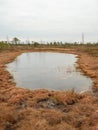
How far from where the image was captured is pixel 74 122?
932 centimetres

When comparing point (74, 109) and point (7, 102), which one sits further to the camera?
point (7, 102)

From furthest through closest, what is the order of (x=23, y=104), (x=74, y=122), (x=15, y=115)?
1. (x=23, y=104)
2. (x=15, y=115)
3. (x=74, y=122)

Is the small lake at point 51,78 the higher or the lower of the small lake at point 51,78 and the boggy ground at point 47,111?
the lower

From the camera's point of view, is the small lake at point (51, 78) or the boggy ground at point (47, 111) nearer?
the boggy ground at point (47, 111)

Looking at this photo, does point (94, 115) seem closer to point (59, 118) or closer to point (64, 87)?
point (59, 118)

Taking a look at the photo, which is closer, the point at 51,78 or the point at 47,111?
the point at 47,111

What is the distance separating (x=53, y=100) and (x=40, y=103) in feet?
2.82

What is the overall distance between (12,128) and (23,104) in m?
3.21

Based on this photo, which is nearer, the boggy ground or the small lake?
the boggy ground

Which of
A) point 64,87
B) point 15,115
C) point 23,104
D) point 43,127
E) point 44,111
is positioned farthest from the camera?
point 64,87

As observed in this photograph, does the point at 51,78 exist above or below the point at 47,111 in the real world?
below

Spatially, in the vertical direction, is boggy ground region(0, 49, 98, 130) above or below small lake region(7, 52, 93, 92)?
above

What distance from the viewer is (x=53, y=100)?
12773 mm

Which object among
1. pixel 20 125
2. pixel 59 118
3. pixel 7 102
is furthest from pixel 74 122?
pixel 7 102
